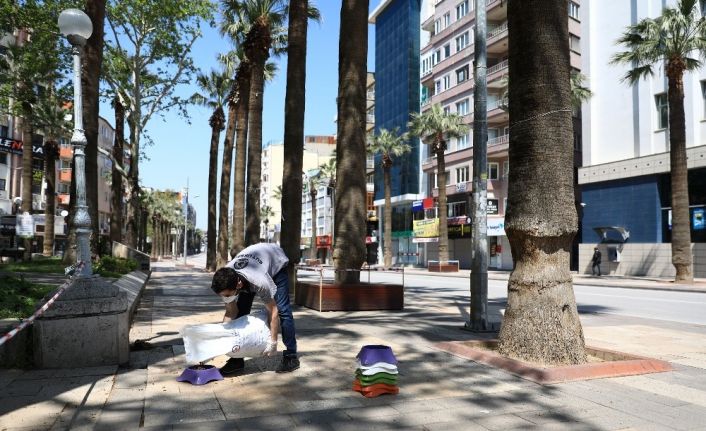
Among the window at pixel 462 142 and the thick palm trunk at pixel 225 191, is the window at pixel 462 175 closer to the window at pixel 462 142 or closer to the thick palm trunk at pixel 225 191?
the window at pixel 462 142

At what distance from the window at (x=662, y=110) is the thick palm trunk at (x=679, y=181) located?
22.7ft

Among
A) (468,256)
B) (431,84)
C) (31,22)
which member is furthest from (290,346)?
(431,84)

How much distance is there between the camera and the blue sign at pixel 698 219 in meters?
30.0

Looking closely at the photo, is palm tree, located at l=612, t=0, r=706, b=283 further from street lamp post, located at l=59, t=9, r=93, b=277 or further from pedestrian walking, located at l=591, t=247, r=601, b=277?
street lamp post, located at l=59, t=9, r=93, b=277

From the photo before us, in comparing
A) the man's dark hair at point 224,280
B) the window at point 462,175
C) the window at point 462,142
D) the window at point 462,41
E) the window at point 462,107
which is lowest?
the man's dark hair at point 224,280

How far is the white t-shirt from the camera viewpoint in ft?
18.2

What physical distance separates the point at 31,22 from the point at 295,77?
501 inches

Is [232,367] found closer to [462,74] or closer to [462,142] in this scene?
[462,142]

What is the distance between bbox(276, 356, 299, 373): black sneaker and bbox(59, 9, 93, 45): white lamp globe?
461 cm

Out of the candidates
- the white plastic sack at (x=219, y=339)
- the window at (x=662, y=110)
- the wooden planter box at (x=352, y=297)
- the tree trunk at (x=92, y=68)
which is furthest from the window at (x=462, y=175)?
the white plastic sack at (x=219, y=339)

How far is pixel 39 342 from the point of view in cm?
600

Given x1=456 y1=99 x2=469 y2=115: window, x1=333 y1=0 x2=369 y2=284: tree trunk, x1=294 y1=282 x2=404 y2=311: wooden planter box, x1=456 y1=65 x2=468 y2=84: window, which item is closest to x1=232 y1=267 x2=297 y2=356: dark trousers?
x1=294 y1=282 x2=404 y2=311: wooden planter box

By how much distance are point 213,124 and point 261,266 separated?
30.7 meters

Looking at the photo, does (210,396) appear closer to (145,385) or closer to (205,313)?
(145,385)
